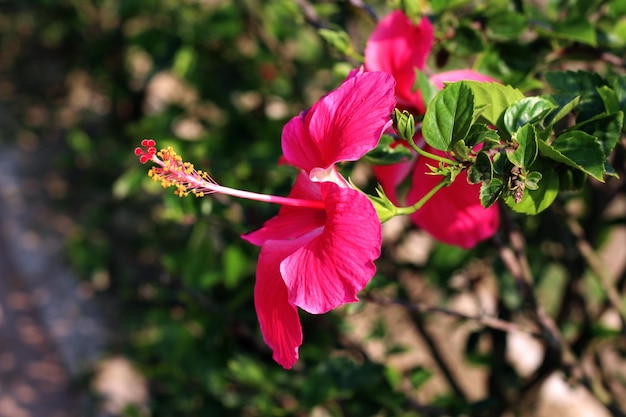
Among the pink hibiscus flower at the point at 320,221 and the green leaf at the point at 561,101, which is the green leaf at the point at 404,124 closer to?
the pink hibiscus flower at the point at 320,221

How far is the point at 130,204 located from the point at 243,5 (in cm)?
116

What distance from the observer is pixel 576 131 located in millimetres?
719

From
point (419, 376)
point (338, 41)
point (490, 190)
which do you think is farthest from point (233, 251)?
point (490, 190)

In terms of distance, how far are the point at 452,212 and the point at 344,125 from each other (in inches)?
8.6

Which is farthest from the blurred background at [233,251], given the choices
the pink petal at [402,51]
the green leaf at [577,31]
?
the pink petal at [402,51]

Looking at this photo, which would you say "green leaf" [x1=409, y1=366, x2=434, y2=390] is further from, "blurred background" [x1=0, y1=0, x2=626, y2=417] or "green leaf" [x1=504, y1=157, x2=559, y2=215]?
"green leaf" [x1=504, y1=157, x2=559, y2=215]

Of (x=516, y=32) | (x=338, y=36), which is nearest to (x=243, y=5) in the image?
(x=338, y=36)

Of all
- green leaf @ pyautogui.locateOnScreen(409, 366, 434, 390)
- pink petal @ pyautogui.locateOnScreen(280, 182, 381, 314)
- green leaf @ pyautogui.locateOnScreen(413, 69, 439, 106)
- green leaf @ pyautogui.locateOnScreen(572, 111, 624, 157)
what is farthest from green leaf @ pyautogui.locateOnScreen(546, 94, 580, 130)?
green leaf @ pyautogui.locateOnScreen(409, 366, 434, 390)

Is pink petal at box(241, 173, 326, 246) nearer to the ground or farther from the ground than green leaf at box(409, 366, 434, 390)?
farther from the ground

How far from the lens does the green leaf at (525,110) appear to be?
28.1 inches

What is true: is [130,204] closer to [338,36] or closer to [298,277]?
[338,36]

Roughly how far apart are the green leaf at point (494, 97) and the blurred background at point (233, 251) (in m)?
0.25

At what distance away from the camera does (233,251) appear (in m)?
1.56

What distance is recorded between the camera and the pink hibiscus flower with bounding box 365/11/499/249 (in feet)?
2.82
